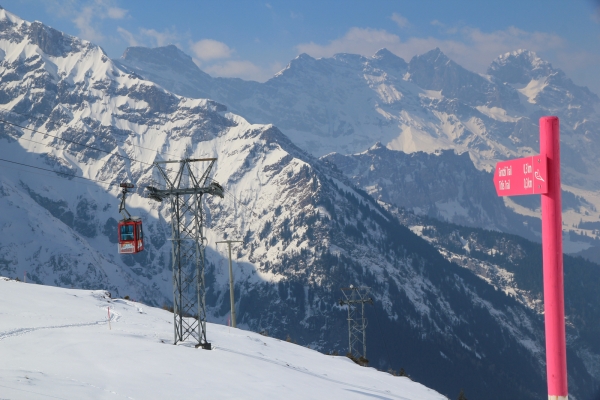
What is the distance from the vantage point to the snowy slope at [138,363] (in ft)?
85.0

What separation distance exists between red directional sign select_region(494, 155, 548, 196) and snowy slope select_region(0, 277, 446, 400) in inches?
619

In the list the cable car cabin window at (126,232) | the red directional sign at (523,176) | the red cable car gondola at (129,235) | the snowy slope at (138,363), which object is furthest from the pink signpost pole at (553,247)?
the cable car cabin window at (126,232)

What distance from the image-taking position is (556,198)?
37.6ft

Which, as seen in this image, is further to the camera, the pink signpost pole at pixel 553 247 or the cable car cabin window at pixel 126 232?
the cable car cabin window at pixel 126 232

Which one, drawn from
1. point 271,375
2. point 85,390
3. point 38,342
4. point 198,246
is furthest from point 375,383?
point 85,390

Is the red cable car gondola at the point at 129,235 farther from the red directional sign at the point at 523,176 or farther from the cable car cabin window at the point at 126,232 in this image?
the red directional sign at the point at 523,176

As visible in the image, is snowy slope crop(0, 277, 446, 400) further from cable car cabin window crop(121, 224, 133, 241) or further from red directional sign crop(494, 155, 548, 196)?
red directional sign crop(494, 155, 548, 196)

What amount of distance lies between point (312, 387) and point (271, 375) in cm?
264

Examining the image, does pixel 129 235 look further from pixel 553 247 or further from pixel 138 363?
pixel 553 247

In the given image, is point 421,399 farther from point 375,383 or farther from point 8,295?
point 8,295

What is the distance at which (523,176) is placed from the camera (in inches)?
464

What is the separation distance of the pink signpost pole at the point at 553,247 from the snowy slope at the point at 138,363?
15.8 meters

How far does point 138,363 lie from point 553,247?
24.9m

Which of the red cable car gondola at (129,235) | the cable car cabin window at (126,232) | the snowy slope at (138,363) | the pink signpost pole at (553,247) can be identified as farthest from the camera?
the cable car cabin window at (126,232)
